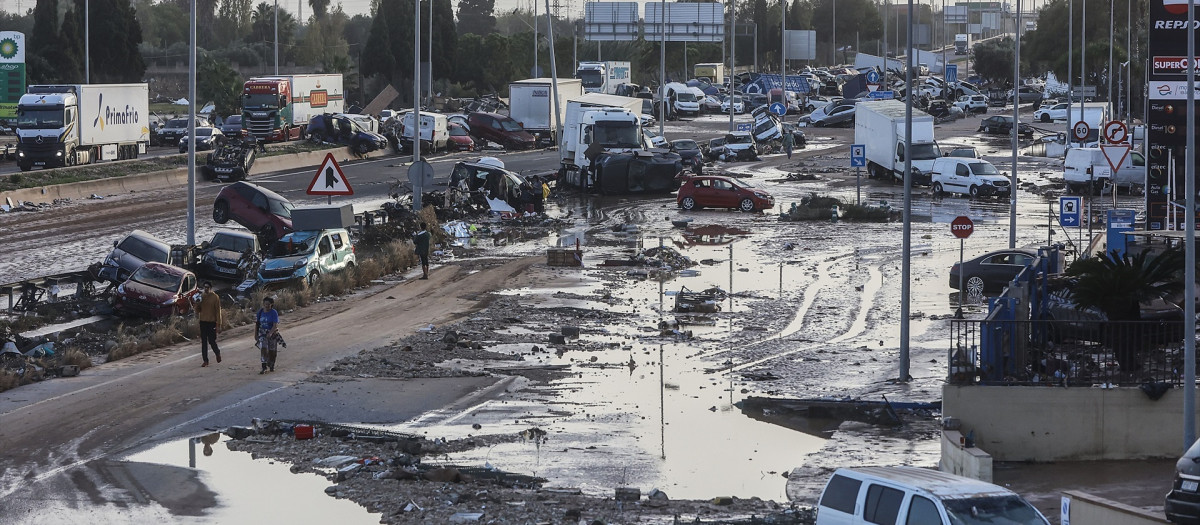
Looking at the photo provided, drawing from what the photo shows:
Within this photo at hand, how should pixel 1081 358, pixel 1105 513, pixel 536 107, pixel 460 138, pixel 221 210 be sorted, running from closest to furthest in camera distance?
1. pixel 1105 513
2. pixel 1081 358
3. pixel 221 210
4. pixel 460 138
5. pixel 536 107

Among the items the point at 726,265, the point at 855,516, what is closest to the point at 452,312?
the point at 726,265

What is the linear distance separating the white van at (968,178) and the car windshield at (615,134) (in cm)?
1119

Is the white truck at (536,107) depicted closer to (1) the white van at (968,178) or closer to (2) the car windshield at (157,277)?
(1) the white van at (968,178)

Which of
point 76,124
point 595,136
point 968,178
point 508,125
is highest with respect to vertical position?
point 508,125

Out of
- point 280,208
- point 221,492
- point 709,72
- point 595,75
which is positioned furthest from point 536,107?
point 221,492

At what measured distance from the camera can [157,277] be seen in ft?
87.7

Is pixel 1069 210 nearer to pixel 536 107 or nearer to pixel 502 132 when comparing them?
pixel 502 132

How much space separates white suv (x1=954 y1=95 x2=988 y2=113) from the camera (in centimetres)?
9668

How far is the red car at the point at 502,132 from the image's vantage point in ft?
225

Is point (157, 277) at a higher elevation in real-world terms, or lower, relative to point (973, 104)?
lower

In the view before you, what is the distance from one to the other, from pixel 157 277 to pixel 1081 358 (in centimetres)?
1716

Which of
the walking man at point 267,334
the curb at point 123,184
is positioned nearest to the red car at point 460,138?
the curb at point 123,184

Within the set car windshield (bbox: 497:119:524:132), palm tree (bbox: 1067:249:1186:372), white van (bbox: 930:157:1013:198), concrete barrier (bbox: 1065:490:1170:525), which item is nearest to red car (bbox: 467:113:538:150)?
car windshield (bbox: 497:119:524:132)

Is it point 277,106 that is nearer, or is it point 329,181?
point 329,181
